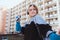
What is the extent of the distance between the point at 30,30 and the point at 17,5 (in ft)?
56.0

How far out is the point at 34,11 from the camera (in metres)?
0.98

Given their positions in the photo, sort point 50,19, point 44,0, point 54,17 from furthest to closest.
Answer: point 44,0
point 50,19
point 54,17

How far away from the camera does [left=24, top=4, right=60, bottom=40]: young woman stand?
0.91 meters

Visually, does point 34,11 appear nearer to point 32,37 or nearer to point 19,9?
point 32,37

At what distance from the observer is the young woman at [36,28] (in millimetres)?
908

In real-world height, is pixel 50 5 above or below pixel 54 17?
above

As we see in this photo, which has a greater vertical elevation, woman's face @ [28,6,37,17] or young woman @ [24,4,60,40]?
woman's face @ [28,6,37,17]

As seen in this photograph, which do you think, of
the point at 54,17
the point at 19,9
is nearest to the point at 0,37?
the point at 54,17

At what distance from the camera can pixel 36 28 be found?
3.07 ft

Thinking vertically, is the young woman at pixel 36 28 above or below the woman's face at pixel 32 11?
below

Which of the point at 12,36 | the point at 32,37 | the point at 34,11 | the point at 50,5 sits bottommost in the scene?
the point at 12,36

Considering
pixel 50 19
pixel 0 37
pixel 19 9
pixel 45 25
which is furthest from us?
pixel 19 9

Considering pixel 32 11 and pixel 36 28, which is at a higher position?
pixel 32 11

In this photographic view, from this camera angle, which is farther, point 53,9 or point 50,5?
point 50,5
